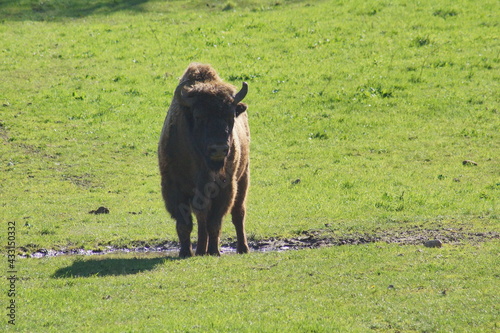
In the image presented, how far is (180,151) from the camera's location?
13172mm

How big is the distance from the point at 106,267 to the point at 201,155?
227 cm

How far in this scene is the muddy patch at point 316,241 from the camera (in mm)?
14180

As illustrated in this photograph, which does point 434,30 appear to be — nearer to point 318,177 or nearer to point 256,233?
point 318,177

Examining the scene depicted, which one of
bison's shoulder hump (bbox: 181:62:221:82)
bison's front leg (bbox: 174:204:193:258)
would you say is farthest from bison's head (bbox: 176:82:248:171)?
bison's front leg (bbox: 174:204:193:258)

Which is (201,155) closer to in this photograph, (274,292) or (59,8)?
(274,292)

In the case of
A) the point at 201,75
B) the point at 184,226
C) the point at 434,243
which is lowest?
the point at 434,243

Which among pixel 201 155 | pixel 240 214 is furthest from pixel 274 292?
pixel 240 214

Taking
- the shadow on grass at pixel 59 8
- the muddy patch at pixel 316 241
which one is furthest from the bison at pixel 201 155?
the shadow on grass at pixel 59 8

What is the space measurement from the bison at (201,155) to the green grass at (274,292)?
2.82 ft

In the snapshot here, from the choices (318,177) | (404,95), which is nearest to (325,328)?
(318,177)

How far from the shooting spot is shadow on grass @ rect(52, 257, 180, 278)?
11.7 metres

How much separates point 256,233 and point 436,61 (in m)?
14.0

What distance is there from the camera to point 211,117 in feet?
41.0

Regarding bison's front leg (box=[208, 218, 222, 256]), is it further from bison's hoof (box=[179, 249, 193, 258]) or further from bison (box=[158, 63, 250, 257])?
bison's hoof (box=[179, 249, 193, 258])
